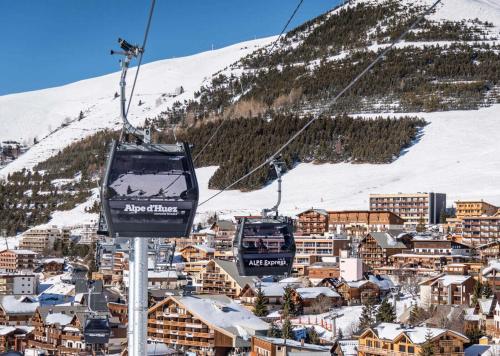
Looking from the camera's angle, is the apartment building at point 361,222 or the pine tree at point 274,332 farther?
the apartment building at point 361,222

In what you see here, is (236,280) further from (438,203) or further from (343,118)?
(343,118)

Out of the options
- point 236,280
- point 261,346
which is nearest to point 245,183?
point 236,280

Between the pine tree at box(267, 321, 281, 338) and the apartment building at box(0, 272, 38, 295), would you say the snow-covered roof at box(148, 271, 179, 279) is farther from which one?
the pine tree at box(267, 321, 281, 338)

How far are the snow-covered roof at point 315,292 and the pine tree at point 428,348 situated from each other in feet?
35.6

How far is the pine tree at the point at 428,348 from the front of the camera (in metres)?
24.7

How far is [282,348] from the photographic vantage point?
2697cm

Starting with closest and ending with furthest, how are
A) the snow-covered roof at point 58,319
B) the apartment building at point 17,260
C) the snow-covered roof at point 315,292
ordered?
the snow-covered roof at point 58,319 → the snow-covered roof at point 315,292 → the apartment building at point 17,260

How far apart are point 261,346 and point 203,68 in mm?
142166

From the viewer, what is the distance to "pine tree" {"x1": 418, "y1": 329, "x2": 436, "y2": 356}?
2470 cm

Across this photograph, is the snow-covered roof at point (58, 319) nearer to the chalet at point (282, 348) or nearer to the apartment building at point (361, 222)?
the chalet at point (282, 348)

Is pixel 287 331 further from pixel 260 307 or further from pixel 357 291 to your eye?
pixel 357 291

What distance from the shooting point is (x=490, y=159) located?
77750 mm

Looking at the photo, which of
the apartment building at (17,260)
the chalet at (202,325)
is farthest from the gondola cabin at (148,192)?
the apartment building at (17,260)

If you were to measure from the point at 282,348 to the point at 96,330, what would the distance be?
20.4ft
